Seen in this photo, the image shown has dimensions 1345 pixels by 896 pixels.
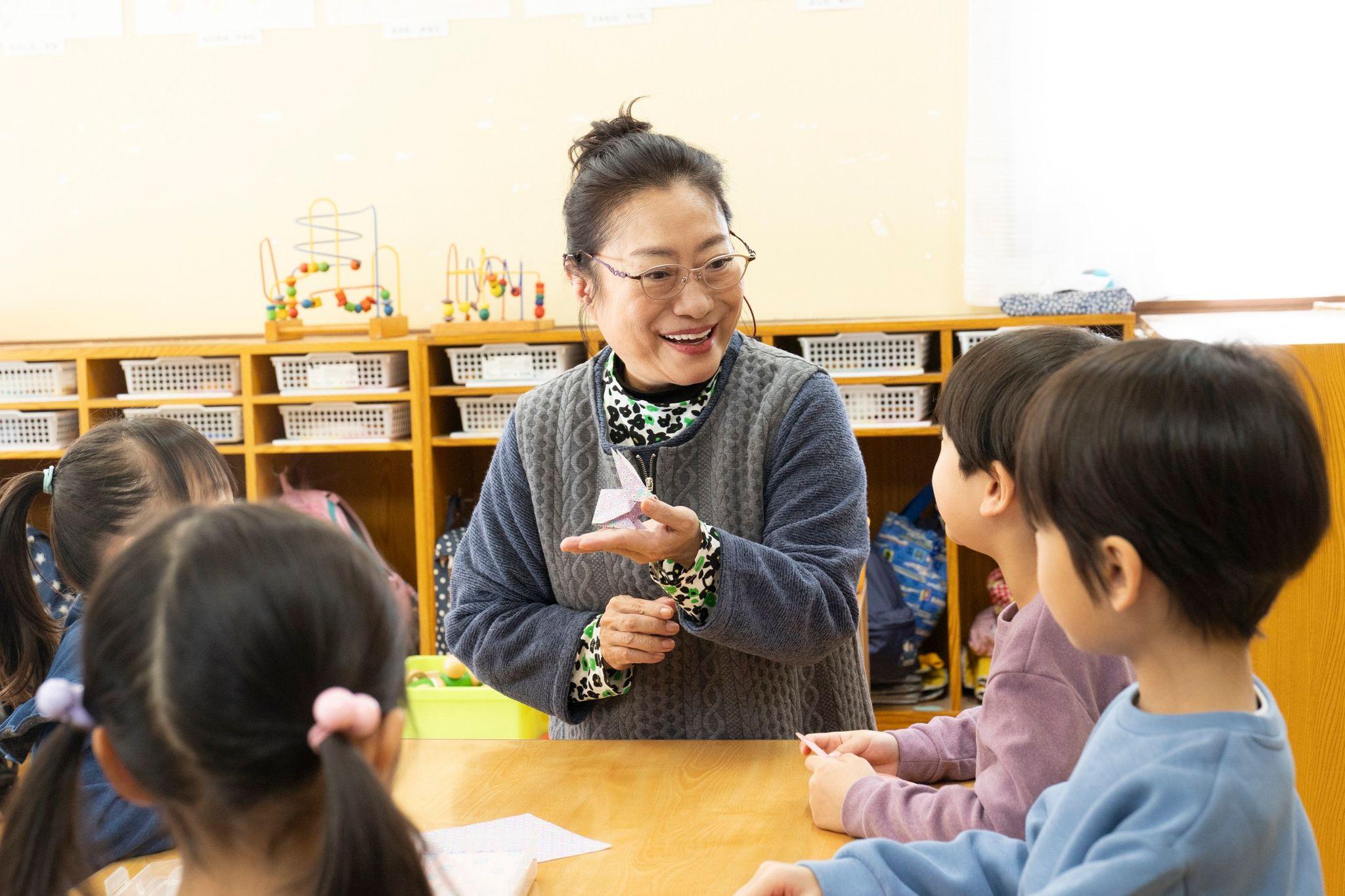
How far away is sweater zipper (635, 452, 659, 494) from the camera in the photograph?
158 centimetres

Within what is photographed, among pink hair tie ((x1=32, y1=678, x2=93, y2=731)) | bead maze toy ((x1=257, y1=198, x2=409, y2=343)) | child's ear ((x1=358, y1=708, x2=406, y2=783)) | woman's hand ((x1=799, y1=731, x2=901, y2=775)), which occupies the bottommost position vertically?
woman's hand ((x1=799, y1=731, x2=901, y2=775))

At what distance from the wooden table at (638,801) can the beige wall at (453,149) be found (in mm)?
2341

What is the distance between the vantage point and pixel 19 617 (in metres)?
1.40

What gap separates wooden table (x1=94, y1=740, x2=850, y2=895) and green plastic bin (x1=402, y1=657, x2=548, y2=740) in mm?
593

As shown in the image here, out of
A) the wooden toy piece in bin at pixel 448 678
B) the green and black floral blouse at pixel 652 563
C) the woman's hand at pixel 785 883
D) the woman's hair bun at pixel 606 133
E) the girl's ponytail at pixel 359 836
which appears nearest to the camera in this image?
the girl's ponytail at pixel 359 836

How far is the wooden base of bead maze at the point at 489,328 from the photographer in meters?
3.21

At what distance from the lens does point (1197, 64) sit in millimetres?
3268

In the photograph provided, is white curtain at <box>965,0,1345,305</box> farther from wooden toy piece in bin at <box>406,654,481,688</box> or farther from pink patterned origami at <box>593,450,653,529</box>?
pink patterned origami at <box>593,450,653,529</box>

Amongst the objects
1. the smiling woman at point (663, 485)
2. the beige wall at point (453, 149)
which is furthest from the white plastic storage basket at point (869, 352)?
the smiling woman at point (663, 485)

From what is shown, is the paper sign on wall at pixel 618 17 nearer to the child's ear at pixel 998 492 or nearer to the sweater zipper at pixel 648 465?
the sweater zipper at pixel 648 465

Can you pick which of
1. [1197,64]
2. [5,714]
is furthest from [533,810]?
[1197,64]

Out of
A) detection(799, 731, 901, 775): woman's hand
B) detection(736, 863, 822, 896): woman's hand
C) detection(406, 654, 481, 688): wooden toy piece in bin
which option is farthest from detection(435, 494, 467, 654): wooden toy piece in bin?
detection(736, 863, 822, 896): woman's hand

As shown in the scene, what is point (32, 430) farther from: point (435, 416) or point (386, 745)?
point (386, 745)

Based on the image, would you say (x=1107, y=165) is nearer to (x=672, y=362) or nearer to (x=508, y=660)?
(x=672, y=362)
